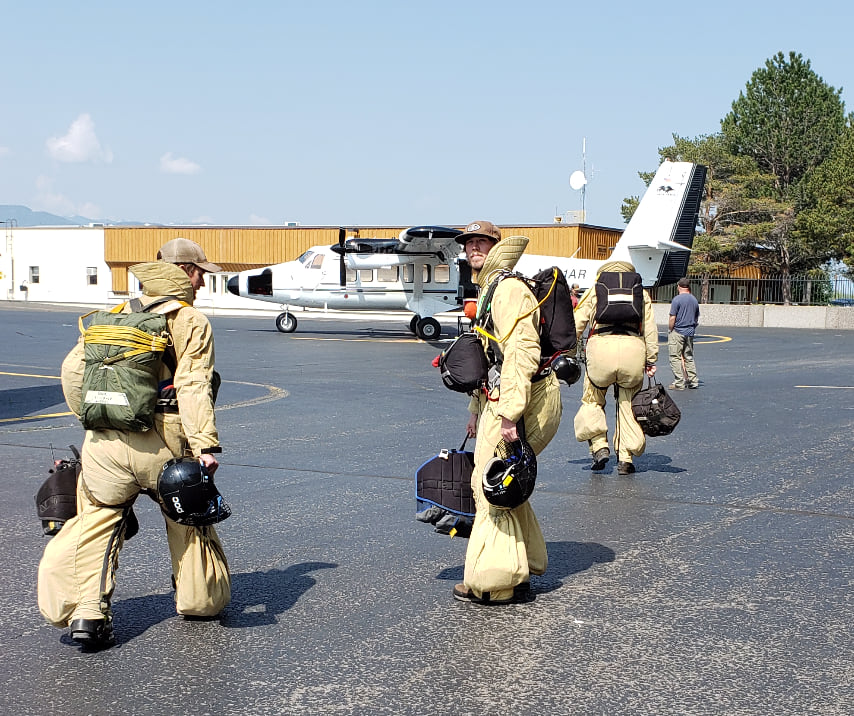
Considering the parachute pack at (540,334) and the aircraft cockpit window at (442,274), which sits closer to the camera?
the parachute pack at (540,334)

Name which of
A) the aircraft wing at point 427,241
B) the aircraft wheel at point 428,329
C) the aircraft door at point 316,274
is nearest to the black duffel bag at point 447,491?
the aircraft wing at point 427,241

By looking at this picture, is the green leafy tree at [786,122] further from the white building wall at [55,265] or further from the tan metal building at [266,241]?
the white building wall at [55,265]

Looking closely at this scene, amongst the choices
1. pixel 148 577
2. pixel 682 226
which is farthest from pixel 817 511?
pixel 682 226

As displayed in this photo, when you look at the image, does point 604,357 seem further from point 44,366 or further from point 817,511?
point 44,366

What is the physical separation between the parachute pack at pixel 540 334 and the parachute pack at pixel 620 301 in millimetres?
3654

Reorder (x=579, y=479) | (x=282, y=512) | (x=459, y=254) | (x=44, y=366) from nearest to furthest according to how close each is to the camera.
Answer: (x=282, y=512), (x=579, y=479), (x=44, y=366), (x=459, y=254)

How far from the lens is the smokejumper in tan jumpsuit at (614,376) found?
901cm

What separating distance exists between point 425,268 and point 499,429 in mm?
25758

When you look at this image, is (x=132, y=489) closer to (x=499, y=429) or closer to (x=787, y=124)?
(x=499, y=429)

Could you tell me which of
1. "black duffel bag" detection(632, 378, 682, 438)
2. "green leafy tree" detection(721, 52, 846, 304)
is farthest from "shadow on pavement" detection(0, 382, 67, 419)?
"green leafy tree" detection(721, 52, 846, 304)

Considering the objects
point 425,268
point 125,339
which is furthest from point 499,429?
point 425,268

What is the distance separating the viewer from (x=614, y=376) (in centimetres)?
904

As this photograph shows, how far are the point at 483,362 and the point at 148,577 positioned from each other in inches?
87.2

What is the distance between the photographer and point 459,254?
30.3 m
